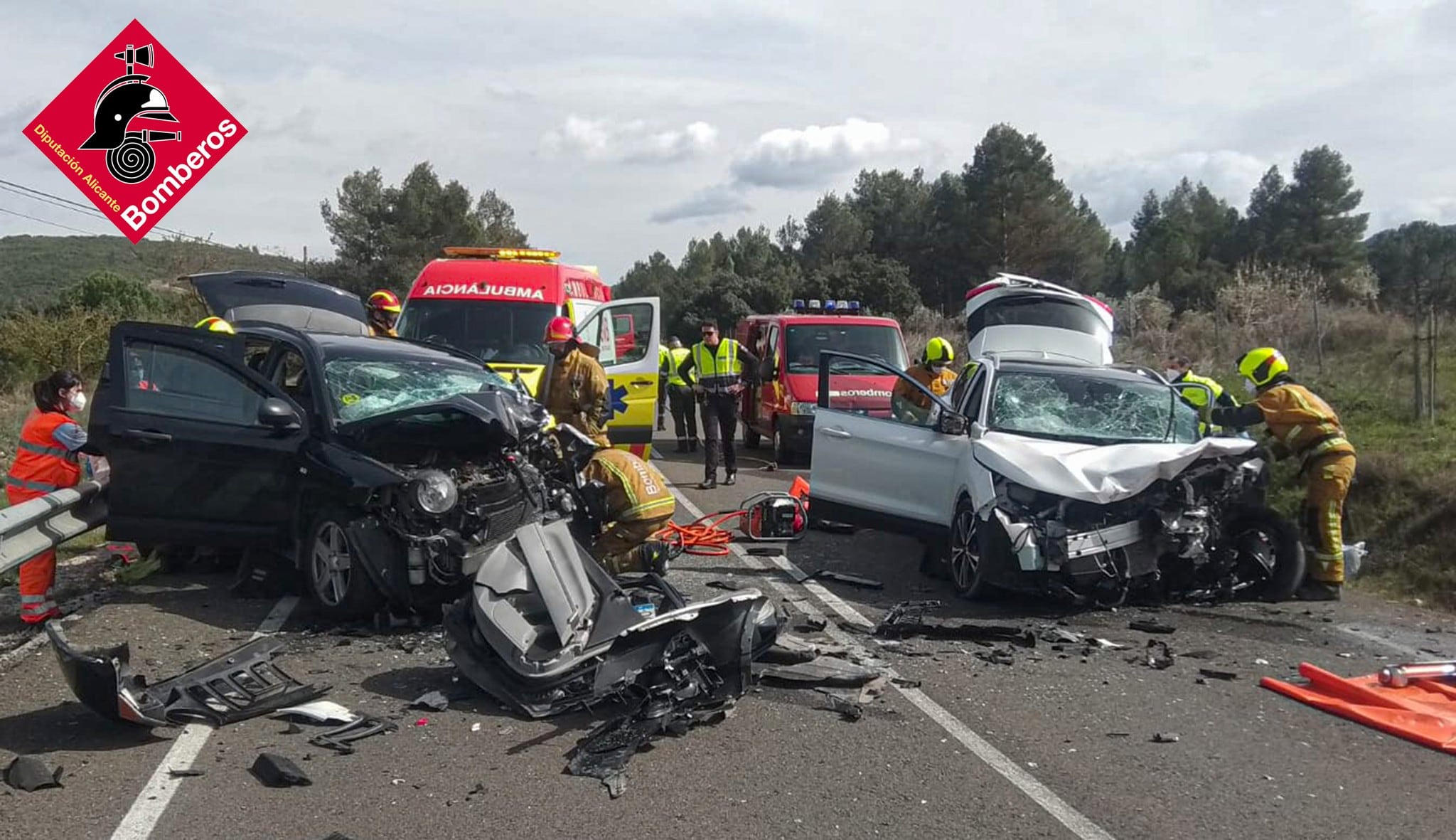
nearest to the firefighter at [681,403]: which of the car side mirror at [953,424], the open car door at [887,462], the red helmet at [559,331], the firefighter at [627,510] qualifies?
the red helmet at [559,331]

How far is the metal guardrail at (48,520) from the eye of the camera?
6195 millimetres

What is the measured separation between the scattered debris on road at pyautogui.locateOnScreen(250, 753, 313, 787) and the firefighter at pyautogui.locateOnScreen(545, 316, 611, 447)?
18.6 ft

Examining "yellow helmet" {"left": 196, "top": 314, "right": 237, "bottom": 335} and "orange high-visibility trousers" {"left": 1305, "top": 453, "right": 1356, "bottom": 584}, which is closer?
"orange high-visibility trousers" {"left": 1305, "top": 453, "right": 1356, "bottom": 584}

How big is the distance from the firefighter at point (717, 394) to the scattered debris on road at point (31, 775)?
903cm

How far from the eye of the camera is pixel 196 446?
731 cm

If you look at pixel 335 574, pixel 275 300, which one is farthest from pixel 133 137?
pixel 335 574

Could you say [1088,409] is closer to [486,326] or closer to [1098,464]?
[1098,464]

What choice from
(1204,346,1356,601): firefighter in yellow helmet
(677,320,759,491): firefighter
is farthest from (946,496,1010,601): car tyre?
(677,320,759,491): firefighter

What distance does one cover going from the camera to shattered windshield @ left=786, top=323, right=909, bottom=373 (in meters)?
16.6

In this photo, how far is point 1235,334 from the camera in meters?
20.6

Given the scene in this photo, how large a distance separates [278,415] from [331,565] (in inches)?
38.0

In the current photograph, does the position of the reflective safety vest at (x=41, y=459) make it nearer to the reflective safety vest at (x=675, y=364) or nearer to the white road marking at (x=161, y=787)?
the white road marking at (x=161, y=787)

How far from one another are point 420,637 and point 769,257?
6573 centimetres

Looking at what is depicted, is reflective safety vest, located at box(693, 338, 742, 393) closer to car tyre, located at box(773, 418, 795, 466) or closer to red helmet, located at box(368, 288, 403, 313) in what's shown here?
car tyre, located at box(773, 418, 795, 466)
